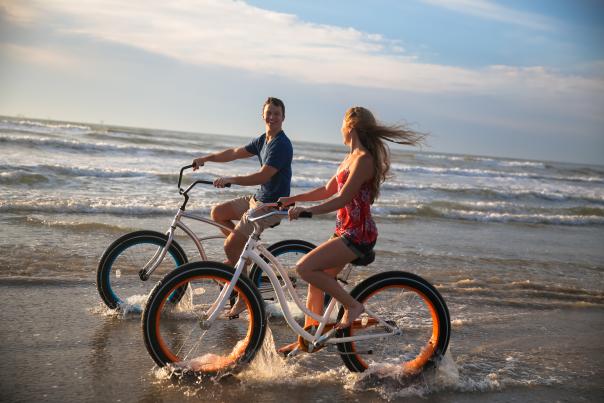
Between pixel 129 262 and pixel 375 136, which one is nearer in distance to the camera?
pixel 375 136

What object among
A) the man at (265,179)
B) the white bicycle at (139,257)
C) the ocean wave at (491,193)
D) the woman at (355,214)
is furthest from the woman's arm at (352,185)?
the ocean wave at (491,193)

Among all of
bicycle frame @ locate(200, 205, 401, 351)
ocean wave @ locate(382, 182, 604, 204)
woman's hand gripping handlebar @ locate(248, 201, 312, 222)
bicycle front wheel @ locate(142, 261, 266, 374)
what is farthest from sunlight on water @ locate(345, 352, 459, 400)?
ocean wave @ locate(382, 182, 604, 204)

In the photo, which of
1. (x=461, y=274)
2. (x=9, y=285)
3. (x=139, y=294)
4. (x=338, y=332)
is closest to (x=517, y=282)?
(x=461, y=274)

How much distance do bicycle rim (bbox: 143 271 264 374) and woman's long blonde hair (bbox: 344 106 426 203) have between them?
1.29 m

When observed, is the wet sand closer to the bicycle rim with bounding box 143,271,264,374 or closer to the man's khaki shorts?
the bicycle rim with bounding box 143,271,264,374

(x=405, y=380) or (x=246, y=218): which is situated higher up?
(x=246, y=218)

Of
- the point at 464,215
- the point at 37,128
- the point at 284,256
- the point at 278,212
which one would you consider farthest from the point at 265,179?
the point at 37,128

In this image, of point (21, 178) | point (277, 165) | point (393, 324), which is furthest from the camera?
point (21, 178)

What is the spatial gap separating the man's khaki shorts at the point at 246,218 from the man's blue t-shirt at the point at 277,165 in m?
0.13

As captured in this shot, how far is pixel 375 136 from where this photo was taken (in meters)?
3.84

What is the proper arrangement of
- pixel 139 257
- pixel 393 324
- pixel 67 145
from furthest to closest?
pixel 67 145, pixel 139 257, pixel 393 324

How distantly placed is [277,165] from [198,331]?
1.72 metres

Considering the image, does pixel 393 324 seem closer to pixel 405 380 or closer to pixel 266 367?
pixel 405 380

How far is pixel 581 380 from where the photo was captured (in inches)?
176
